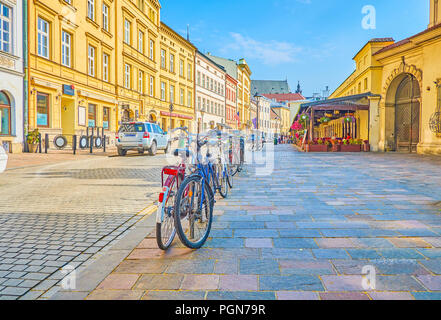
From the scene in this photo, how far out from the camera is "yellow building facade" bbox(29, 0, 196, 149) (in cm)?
1859

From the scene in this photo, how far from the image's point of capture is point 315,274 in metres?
2.97

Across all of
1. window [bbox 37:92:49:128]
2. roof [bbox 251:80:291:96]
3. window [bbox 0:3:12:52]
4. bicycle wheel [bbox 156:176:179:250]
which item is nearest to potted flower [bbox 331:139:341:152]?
window [bbox 37:92:49:128]

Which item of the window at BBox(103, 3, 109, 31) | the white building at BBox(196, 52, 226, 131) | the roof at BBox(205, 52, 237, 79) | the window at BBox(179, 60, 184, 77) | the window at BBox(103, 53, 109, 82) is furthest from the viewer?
the roof at BBox(205, 52, 237, 79)

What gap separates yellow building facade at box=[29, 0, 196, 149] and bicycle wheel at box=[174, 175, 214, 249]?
16.0 meters

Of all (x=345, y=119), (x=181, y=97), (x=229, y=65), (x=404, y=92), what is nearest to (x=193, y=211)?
(x=404, y=92)

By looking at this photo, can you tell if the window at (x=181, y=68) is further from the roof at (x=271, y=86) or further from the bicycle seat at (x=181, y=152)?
the roof at (x=271, y=86)

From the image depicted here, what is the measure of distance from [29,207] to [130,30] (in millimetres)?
25750

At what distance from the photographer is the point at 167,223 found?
363cm

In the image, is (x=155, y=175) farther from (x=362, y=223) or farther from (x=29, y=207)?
(x=362, y=223)

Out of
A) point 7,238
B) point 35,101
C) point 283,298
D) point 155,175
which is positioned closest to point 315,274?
point 283,298

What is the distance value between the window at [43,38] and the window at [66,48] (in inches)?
48.1

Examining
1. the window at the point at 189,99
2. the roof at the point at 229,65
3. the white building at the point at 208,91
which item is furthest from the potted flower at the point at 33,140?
the roof at the point at 229,65

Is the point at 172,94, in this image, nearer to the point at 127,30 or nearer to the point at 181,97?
the point at 181,97

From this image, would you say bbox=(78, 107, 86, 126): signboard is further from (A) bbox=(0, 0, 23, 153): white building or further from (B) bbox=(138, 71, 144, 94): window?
(B) bbox=(138, 71, 144, 94): window
